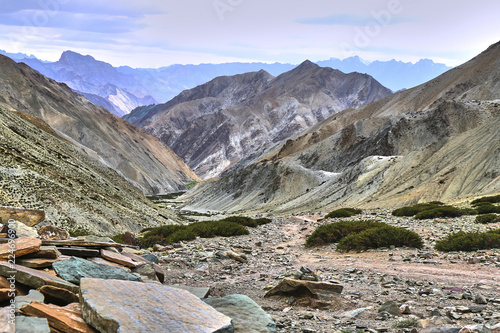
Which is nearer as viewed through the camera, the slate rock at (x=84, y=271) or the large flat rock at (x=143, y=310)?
the large flat rock at (x=143, y=310)

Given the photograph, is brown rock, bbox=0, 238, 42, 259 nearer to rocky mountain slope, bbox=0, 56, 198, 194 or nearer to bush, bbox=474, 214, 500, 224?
bush, bbox=474, 214, 500, 224

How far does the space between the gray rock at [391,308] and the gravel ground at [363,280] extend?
0.13m

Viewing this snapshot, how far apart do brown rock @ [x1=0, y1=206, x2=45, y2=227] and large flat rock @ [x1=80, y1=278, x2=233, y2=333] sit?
7844 mm

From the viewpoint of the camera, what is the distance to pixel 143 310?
6.63m

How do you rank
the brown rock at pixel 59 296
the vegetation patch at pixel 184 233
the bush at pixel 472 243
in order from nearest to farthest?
the brown rock at pixel 59 296
the bush at pixel 472 243
the vegetation patch at pixel 184 233

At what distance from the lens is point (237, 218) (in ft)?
111

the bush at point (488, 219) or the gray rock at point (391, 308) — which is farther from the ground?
the gray rock at point (391, 308)

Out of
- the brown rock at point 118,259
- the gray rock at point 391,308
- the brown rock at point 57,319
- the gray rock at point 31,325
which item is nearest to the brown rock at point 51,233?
the brown rock at point 118,259

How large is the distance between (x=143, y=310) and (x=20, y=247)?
383 centimetres

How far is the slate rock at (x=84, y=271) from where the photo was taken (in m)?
8.53

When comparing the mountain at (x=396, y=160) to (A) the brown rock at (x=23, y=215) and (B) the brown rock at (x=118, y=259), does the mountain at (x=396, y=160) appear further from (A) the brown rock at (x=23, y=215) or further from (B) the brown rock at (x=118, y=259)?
(A) the brown rock at (x=23, y=215)

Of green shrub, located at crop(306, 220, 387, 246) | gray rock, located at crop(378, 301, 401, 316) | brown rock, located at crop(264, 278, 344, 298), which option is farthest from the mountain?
gray rock, located at crop(378, 301, 401, 316)

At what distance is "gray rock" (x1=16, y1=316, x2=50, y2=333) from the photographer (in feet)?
18.4

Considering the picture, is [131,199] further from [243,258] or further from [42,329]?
[42,329]
